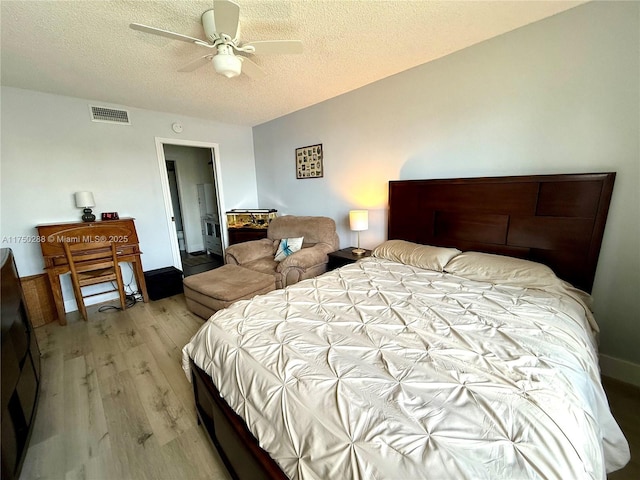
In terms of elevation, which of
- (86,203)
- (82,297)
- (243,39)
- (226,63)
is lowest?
(82,297)

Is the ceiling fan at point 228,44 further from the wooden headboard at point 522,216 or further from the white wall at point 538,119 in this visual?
the wooden headboard at point 522,216

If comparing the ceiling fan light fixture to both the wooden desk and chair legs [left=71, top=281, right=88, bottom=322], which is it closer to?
the wooden desk

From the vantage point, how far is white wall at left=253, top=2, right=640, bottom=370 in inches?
63.1

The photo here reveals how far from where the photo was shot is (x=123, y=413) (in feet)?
5.35

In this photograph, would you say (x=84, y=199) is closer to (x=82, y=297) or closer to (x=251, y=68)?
(x=82, y=297)

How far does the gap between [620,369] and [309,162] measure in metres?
3.55

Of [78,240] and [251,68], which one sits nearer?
[251,68]

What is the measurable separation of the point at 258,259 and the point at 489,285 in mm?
2564

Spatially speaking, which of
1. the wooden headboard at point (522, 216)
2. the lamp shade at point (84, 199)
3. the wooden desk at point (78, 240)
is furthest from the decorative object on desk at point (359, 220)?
the lamp shade at point (84, 199)

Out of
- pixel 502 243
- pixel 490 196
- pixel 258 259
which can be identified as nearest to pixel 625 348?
pixel 502 243

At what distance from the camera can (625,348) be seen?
1771mm

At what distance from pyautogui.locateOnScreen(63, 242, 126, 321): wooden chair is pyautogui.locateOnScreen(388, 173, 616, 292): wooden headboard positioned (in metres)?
3.36

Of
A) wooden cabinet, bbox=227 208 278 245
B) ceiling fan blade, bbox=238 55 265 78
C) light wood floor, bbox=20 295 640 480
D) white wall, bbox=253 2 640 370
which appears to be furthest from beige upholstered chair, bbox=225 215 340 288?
ceiling fan blade, bbox=238 55 265 78

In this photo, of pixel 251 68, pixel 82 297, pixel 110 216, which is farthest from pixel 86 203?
pixel 251 68
